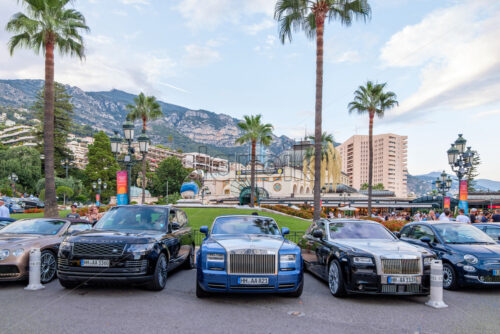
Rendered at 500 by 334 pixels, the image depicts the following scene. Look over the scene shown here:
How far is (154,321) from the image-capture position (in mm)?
5254

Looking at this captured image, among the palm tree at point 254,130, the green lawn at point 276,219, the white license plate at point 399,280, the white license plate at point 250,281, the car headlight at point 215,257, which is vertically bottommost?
the green lawn at point 276,219

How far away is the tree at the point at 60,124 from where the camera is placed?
217ft

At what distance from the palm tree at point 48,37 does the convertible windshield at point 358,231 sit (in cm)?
1282

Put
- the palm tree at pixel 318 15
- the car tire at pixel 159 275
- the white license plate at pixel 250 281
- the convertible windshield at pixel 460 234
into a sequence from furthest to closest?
the palm tree at pixel 318 15
the convertible windshield at pixel 460 234
the car tire at pixel 159 275
the white license plate at pixel 250 281

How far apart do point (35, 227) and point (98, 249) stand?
3.27 metres

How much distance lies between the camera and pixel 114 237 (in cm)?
684

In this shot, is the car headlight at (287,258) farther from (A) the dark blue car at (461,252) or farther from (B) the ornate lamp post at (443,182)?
(B) the ornate lamp post at (443,182)

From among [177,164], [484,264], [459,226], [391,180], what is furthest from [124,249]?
[391,180]

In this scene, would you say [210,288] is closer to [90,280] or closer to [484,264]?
[90,280]

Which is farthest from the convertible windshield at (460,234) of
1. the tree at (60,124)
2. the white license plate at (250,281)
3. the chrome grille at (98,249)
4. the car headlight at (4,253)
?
the tree at (60,124)

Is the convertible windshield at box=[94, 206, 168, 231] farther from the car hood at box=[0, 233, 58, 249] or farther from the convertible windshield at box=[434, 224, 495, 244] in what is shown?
the convertible windshield at box=[434, 224, 495, 244]

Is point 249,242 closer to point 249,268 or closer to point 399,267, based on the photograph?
point 249,268

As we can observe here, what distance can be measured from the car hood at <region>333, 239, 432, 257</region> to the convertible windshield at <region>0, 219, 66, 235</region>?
22.0 feet

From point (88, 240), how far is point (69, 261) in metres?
0.48
